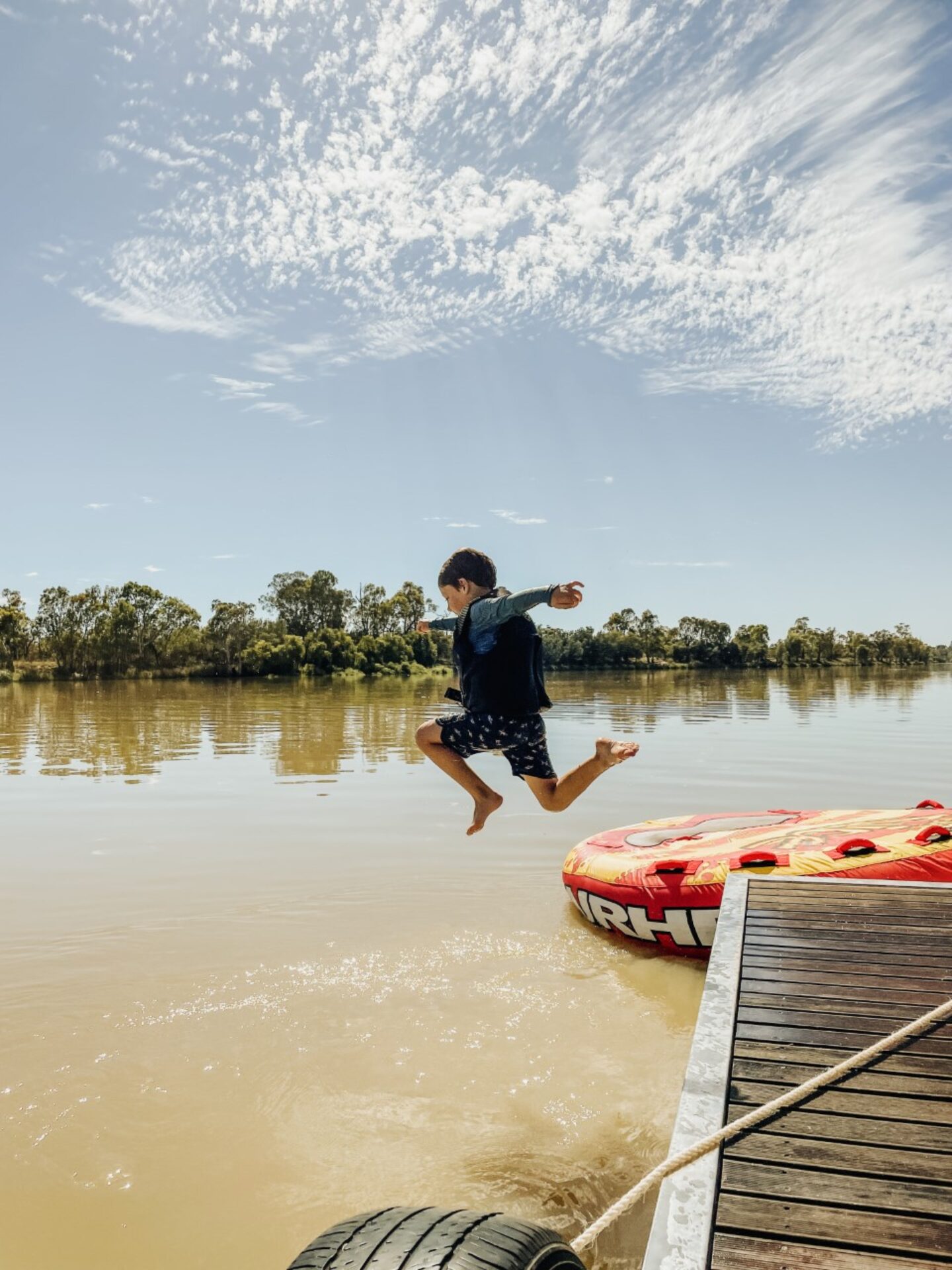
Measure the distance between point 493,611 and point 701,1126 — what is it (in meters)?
2.79

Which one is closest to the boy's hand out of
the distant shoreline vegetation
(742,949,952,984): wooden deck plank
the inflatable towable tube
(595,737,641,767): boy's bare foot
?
(595,737,641,767): boy's bare foot

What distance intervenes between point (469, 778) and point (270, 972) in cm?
277

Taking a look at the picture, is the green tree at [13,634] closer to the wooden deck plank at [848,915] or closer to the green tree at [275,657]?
the green tree at [275,657]

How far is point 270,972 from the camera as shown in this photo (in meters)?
7.06

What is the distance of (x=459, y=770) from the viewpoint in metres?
5.65

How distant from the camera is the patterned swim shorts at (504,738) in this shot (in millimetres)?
5262

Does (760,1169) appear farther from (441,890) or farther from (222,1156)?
(441,890)

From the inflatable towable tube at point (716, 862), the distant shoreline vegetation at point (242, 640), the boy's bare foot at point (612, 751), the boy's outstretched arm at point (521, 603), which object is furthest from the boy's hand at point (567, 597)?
the distant shoreline vegetation at point (242, 640)

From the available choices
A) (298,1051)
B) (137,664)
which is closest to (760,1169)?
(298,1051)

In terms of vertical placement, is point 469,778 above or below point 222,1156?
above

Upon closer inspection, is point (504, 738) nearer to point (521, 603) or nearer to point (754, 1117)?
point (521, 603)

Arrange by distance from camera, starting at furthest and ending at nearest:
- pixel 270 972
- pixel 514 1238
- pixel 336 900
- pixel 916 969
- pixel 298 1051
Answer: pixel 336 900 → pixel 270 972 → pixel 298 1051 → pixel 916 969 → pixel 514 1238

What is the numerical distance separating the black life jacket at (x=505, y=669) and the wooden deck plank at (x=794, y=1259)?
119 inches

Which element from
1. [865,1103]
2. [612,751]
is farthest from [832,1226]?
[612,751]
